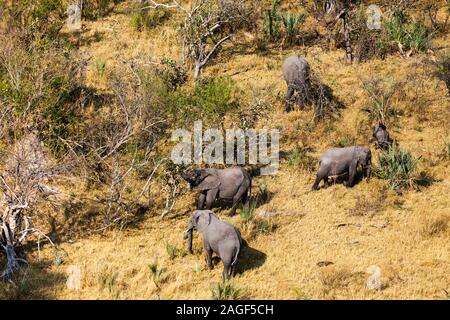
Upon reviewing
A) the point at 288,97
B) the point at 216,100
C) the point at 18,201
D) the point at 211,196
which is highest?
the point at 216,100

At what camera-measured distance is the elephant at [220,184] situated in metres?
11.0

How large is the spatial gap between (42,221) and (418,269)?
7.19 metres

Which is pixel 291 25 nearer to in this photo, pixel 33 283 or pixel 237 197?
pixel 237 197

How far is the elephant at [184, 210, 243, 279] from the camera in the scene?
354 inches

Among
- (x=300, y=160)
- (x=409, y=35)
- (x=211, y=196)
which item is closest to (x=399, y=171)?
(x=300, y=160)

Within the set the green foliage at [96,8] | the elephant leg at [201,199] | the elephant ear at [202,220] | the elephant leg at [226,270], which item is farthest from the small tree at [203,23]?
the elephant leg at [226,270]

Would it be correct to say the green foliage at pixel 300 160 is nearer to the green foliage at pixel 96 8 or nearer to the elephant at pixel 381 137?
the elephant at pixel 381 137

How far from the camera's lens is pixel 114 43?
1811 cm

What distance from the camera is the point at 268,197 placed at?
11.8 metres

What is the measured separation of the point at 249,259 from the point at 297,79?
664 cm

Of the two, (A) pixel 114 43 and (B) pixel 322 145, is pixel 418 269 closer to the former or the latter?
(B) pixel 322 145

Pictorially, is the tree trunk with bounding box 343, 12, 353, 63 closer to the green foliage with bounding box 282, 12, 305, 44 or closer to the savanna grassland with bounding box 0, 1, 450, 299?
the savanna grassland with bounding box 0, 1, 450, 299

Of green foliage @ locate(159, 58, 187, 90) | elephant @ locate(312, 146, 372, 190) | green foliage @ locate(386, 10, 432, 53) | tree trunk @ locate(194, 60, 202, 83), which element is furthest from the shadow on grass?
green foliage @ locate(386, 10, 432, 53)

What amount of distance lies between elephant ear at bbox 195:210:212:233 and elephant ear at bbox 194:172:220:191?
1.42 metres
